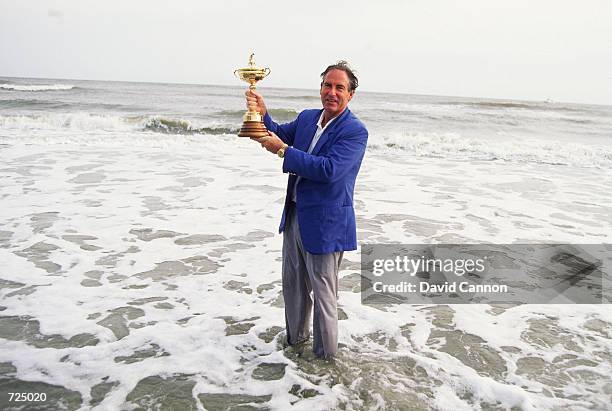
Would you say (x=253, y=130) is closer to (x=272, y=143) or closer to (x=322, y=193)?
(x=272, y=143)

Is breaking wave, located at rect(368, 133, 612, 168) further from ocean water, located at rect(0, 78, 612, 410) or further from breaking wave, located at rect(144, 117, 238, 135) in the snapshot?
breaking wave, located at rect(144, 117, 238, 135)

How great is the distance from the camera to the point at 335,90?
2650 mm

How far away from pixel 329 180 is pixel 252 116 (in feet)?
2.19

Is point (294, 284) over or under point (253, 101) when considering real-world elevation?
under

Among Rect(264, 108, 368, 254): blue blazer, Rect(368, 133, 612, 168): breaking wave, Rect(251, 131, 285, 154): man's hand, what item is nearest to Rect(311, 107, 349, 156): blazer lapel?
Rect(264, 108, 368, 254): blue blazer

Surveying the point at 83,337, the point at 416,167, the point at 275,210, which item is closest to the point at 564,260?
the point at 275,210

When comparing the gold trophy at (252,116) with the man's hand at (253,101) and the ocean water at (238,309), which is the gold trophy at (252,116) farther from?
the ocean water at (238,309)

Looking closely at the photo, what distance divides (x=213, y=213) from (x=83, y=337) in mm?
3533

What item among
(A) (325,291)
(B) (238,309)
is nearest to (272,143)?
(A) (325,291)

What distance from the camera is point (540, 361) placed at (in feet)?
10.9

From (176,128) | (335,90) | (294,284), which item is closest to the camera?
(335,90)

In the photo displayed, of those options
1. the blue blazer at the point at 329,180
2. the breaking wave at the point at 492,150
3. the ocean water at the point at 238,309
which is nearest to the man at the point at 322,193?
the blue blazer at the point at 329,180

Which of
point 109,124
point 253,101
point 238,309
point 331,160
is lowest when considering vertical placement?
point 238,309

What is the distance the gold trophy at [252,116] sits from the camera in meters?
2.66
